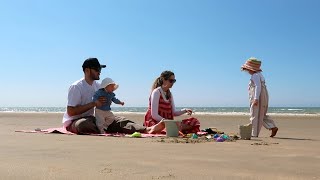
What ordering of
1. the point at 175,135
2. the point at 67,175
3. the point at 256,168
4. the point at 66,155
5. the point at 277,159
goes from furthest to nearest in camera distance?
the point at 175,135 → the point at 66,155 → the point at 277,159 → the point at 256,168 → the point at 67,175

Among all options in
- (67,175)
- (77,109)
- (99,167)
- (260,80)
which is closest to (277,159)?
(99,167)

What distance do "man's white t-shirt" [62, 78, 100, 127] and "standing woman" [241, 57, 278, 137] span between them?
299 cm

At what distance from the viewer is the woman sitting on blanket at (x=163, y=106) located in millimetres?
7914

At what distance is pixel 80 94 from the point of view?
7836 millimetres

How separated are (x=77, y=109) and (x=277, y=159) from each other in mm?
4589

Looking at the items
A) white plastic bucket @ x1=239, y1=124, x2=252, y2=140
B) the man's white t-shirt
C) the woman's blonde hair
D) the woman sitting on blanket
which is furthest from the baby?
white plastic bucket @ x1=239, y1=124, x2=252, y2=140

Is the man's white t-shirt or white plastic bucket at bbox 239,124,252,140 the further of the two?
the man's white t-shirt

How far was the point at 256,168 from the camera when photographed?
342cm

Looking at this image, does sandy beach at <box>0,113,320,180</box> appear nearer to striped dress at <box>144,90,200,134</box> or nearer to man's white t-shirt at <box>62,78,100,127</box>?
man's white t-shirt at <box>62,78,100,127</box>

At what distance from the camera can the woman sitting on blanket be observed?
26.0ft

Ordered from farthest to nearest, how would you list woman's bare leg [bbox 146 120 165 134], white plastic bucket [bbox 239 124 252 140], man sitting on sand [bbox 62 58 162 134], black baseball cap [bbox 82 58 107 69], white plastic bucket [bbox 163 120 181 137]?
black baseball cap [bbox 82 58 107 69] < man sitting on sand [bbox 62 58 162 134] < woman's bare leg [bbox 146 120 165 134] < white plastic bucket [bbox 163 120 181 137] < white plastic bucket [bbox 239 124 252 140]

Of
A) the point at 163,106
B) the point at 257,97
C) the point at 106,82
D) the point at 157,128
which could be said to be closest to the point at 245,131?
the point at 257,97

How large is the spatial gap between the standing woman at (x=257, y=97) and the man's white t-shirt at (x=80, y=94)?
9.81 feet

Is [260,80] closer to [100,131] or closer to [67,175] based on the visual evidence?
[100,131]
